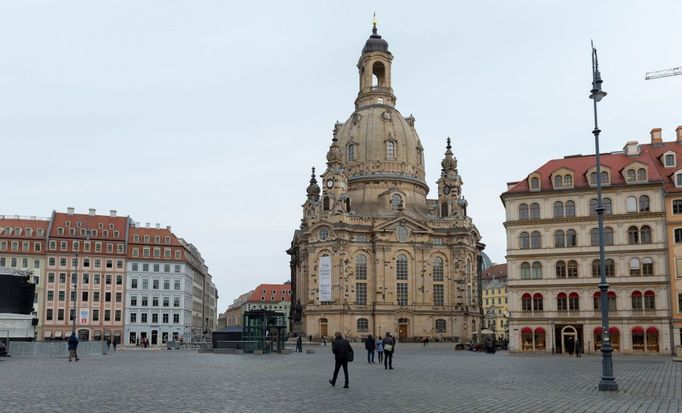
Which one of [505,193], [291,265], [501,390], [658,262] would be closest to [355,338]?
[291,265]

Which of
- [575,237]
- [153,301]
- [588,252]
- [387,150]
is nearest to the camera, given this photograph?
[588,252]

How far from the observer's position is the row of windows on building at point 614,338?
61719 mm

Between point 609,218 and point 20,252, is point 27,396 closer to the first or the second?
point 609,218

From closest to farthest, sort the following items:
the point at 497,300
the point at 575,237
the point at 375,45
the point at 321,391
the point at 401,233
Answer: the point at 321,391, the point at 575,237, the point at 401,233, the point at 375,45, the point at 497,300

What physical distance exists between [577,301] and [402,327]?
46.6 metres

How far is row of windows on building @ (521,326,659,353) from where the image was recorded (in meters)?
61.7

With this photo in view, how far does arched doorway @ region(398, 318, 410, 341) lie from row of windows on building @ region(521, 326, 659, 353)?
42.6m

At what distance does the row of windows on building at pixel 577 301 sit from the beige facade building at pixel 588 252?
83 mm

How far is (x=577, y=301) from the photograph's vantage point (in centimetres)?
6488

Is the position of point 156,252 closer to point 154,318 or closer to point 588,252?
point 154,318

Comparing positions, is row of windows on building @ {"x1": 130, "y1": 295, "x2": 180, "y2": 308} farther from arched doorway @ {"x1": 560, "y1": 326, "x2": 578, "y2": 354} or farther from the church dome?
arched doorway @ {"x1": 560, "y1": 326, "x2": 578, "y2": 354}

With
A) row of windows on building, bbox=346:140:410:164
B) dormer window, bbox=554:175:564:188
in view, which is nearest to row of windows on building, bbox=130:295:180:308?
Answer: row of windows on building, bbox=346:140:410:164

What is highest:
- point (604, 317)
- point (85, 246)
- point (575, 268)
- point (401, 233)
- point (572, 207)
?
point (401, 233)

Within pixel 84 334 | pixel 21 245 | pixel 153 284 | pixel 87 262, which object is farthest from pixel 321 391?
pixel 153 284
